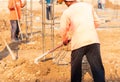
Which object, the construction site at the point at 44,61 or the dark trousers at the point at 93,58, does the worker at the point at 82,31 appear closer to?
the dark trousers at the point at 93,58

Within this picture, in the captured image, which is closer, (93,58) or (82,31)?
(82,31)

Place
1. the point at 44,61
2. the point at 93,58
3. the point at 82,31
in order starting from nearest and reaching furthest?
the point at 82,31, the point at 93,58, the point at 44,61

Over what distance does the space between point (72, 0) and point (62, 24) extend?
1.46ft

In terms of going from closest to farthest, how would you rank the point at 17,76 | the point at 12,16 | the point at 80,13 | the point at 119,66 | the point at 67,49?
the point at 80,13 < the point at 17,76 < the point at 119,66 < the point at 67,49 < the point at 12,16

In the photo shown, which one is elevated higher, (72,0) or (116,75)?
(72,0)

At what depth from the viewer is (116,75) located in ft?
25.2

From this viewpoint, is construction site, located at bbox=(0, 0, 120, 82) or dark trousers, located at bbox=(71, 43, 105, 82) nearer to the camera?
dark trousers, located at bbox=(71, 43, 105, 82)

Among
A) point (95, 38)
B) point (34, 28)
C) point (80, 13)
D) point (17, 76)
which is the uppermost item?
point (80, 13)

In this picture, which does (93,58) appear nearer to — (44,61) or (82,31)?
(82,31)

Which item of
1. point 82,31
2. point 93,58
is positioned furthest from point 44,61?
point 82,31

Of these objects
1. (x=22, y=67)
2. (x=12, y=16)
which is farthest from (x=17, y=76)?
(x=12, y=16)

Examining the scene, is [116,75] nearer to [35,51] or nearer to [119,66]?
[119,66]

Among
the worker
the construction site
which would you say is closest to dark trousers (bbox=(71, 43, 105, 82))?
the worker

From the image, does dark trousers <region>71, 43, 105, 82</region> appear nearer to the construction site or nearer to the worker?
the worker
